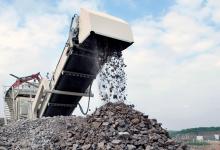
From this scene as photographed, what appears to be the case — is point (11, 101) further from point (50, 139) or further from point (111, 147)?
point (111, 147)

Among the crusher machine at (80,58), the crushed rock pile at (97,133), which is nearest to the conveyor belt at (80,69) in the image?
the crusher machine at (80,58)

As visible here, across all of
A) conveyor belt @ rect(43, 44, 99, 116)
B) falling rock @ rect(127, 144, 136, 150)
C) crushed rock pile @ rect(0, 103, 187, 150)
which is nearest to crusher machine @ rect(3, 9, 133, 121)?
conveyor belt @ rect(43, 44, 99, 116)

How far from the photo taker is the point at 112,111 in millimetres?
9094

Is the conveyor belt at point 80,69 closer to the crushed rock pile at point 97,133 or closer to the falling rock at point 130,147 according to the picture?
the crushed rock pile at point 97,133

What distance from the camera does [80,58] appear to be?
1003 cm

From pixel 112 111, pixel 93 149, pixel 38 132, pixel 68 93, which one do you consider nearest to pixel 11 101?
pixel 68 93

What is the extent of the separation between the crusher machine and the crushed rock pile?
3.72ft

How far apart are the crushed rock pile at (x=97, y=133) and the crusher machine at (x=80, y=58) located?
113cm

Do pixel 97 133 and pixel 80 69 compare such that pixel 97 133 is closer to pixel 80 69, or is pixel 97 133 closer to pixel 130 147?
pixel 130 147

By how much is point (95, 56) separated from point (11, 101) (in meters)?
4.03

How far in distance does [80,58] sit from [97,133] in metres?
2.33

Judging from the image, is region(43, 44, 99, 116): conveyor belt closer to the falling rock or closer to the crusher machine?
the crusher machine

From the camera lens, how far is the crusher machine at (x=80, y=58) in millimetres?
9156

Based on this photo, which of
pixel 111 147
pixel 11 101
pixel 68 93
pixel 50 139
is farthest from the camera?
pixel 11 101
